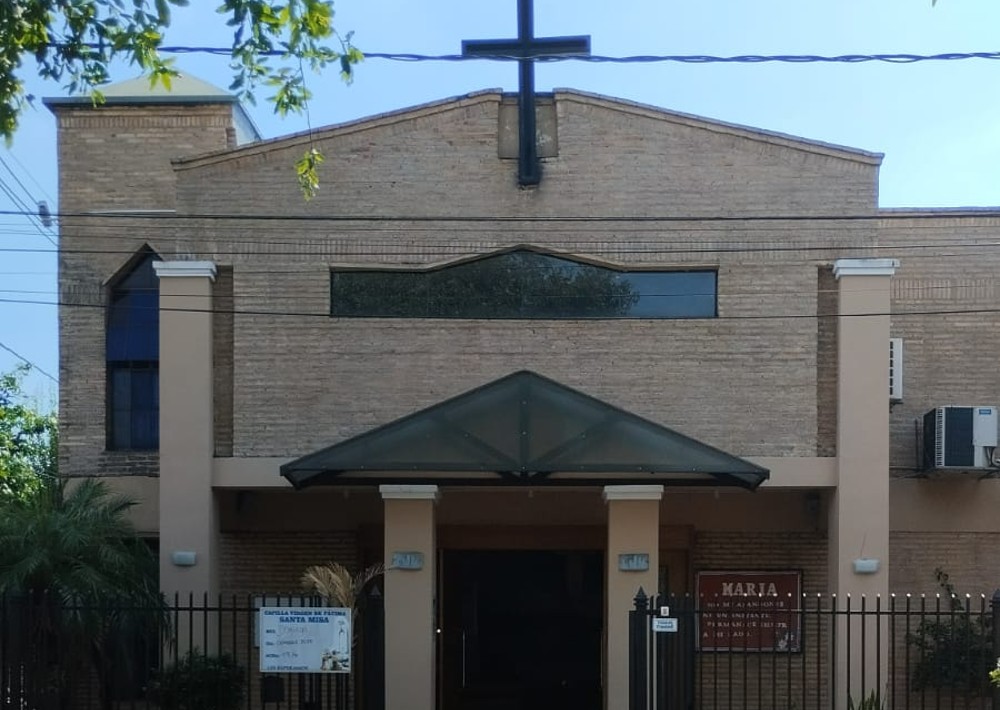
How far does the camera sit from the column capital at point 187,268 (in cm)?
1666

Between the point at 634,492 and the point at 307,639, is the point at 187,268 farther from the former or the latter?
the point at 634,492

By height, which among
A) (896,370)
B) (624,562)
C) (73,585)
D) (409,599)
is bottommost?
(409,599)

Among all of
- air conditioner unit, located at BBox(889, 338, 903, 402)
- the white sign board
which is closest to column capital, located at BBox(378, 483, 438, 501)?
the white sign board

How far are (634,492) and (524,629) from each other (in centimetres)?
420

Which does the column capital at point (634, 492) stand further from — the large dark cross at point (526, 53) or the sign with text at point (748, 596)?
the large dark cross at point (526, 53)

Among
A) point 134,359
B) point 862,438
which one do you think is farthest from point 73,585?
point 862,438

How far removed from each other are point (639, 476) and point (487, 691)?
505 cm

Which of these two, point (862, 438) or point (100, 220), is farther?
point (100, 220)

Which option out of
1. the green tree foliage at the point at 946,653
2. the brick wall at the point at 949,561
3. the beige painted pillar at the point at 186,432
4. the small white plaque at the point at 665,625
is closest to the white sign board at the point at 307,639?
the beige painted pillar at the point at 186,432

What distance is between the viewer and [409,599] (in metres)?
15.5

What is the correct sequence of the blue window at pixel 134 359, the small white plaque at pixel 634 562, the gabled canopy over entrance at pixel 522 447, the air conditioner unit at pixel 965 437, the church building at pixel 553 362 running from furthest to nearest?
1. the blue window at pixel 134 359
2. the air conditioner unit at pixel 965 437
3. the church building at pixel 553 362
4. the small white plaque at pixel 634 562
5. the gabled canopy over entrance at pixel 522 447

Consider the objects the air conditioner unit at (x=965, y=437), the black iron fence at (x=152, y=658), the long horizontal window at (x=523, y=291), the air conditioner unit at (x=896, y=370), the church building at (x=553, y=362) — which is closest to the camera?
the black iron fence at (x=152, y=658)

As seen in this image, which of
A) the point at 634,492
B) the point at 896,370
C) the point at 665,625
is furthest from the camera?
the point at 896,370

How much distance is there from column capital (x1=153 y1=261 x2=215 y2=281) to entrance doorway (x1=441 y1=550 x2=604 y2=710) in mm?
5008
